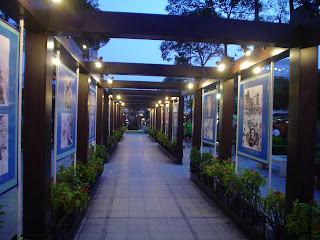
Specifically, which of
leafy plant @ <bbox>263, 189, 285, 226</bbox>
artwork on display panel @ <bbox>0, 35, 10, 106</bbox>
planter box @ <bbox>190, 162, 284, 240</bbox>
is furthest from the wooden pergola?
artwork on display panel @ <bbox>0, 35, 10, 106</bbox>

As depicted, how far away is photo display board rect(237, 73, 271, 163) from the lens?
193 inches

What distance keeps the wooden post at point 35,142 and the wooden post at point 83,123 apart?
11.3 ft

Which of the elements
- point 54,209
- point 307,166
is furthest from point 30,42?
point 307,166

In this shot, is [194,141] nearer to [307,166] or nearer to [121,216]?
[121,216]

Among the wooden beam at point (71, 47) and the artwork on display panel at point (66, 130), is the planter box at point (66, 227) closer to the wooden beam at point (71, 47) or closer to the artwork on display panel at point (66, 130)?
the artwork on display panel at point (66, 130)

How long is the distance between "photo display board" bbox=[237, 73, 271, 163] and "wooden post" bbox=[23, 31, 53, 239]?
3597 mm

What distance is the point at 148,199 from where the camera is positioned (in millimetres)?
7008

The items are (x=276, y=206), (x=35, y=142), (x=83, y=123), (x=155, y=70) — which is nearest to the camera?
(x=35, y=142)

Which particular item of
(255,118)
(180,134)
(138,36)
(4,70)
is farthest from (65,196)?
(180,134)

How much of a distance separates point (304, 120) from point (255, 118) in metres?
1.45

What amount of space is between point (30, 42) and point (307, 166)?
164 inches

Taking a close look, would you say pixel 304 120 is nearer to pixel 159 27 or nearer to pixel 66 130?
pixel 159 27

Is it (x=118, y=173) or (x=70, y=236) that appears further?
(x=118, y=173)

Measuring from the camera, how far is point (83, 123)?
718cm
